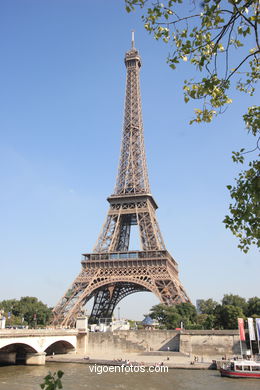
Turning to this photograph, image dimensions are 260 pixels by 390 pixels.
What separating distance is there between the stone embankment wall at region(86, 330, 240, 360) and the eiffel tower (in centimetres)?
507

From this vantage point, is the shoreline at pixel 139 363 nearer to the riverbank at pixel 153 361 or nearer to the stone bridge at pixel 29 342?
the riverbank at pixel 153 361

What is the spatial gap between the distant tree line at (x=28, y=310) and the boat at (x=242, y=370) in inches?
1747

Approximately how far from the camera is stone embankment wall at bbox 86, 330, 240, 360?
148 feet

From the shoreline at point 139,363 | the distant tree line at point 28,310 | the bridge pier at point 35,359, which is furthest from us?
the distant tree line at point 28,310

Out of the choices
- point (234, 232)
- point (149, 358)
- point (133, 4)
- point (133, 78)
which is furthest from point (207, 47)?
point (133, 78)

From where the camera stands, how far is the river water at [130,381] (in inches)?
1065

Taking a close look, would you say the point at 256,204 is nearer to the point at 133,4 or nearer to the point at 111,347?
the point at 133,4

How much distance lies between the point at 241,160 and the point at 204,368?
3629 centimetres

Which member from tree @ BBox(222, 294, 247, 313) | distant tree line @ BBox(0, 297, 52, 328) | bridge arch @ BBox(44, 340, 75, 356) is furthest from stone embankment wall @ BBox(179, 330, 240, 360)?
distant tree line @ BBox(0, 297, 52, 328)

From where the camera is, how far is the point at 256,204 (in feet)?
22.1

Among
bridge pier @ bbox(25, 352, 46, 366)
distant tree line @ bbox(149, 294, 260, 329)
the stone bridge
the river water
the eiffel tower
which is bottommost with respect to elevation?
the river water

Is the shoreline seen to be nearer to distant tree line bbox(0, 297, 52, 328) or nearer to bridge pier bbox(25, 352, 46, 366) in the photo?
bridge pier bbox(25, 352, 46, 366)

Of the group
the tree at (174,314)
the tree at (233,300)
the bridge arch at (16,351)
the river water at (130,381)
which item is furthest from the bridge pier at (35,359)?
the tree at (233,300)

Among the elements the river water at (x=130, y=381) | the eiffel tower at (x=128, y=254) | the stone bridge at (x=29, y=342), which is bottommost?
the river water at (x=130, y=381)
